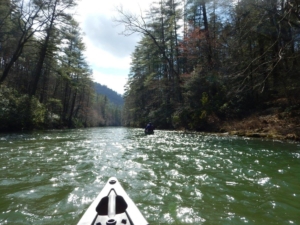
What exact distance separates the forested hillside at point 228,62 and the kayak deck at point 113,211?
8680 mm

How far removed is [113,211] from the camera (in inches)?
100

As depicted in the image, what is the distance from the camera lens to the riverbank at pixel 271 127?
37.2 ft

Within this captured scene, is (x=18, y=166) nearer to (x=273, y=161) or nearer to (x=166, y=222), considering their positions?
(x=166, y=222)

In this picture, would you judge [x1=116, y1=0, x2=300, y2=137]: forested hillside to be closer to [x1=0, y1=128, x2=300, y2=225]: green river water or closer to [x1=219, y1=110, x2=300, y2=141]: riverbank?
[x1=219, y1=110, x2=300, y2=141]: riverbank

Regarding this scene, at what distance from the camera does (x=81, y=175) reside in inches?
198

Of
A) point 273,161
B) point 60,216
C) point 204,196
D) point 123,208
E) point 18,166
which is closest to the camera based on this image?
point 123,208

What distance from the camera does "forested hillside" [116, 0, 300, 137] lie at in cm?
1312

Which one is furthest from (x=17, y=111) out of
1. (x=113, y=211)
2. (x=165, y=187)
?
(x=113, y=211)

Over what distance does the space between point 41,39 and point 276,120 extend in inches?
810

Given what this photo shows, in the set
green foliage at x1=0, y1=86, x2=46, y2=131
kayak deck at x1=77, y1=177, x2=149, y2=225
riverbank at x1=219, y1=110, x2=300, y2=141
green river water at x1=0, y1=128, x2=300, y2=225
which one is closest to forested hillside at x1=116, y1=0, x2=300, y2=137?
riverbank at x1=219, y1=110, x2=300, y2=141

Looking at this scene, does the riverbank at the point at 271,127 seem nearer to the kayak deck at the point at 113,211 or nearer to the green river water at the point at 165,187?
the green river water at the point at 165,187

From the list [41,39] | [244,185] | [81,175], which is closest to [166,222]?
[244,185]

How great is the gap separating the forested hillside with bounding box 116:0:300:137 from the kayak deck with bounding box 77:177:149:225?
8.68 m

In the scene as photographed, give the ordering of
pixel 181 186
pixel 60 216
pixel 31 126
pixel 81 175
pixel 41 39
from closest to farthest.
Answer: pixel 60 216, pixel 181 186, pixel 81 175, pixel 31 126, pixel 41 39
